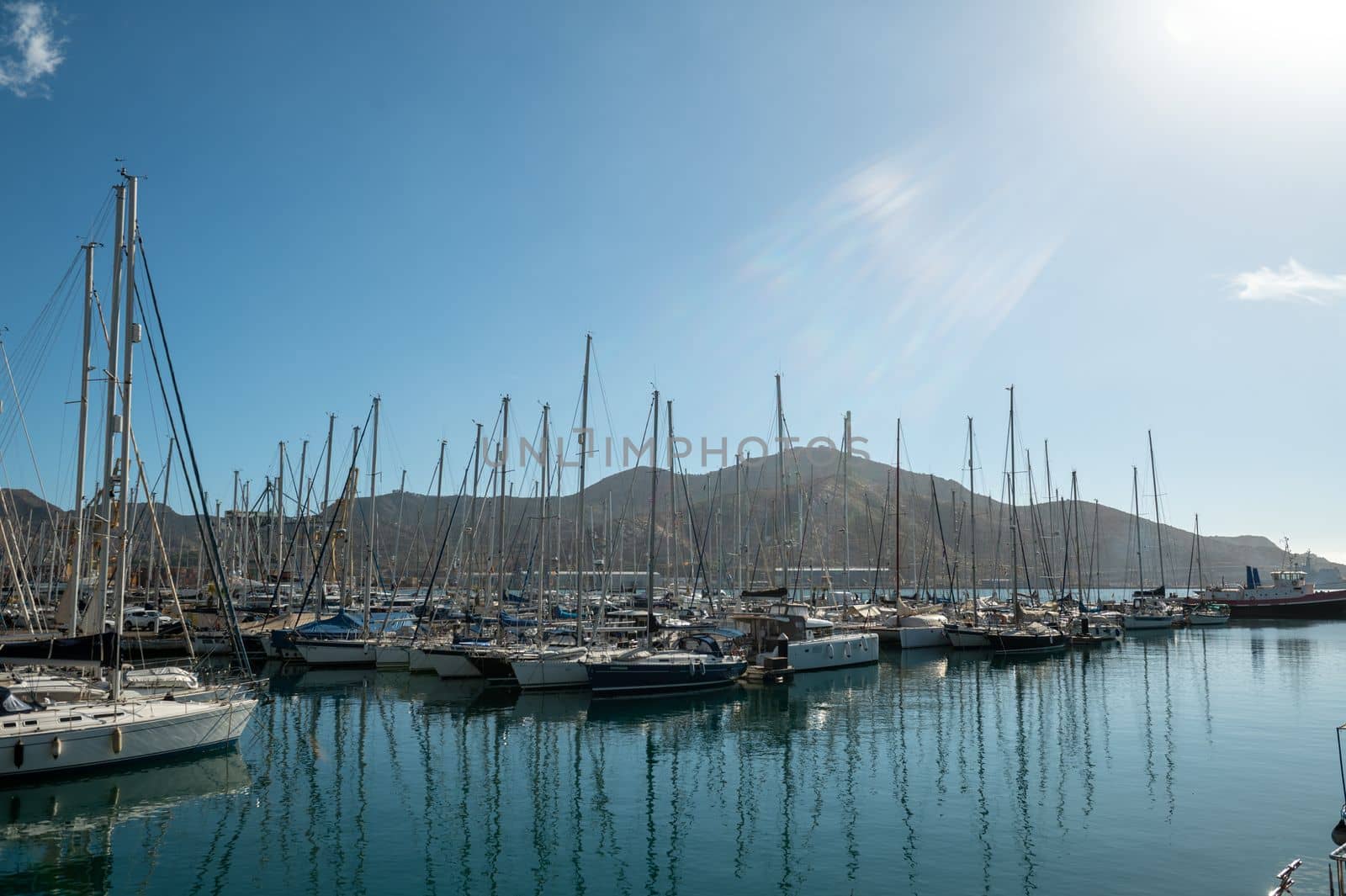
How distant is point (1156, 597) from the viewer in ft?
360

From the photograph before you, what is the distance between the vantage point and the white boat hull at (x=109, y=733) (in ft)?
74.1

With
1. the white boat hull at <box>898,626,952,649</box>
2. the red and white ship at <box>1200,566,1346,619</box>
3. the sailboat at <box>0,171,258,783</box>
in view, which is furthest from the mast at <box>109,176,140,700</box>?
the red and white ship at <box>1200,566,1346,619</box>

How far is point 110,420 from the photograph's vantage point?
25.4 m

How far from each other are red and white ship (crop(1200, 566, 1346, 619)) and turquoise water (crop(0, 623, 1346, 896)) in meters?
72.3

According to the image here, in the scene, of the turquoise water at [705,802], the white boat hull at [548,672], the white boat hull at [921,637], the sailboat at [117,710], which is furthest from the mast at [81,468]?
the white boat hull at [921,637]

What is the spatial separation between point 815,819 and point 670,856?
4626mm

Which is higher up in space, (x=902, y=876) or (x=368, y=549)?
(x=368, y=549)

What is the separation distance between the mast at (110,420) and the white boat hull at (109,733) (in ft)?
9.46

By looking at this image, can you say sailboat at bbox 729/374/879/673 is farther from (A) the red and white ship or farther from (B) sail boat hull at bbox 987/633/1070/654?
(A) the red and white ship

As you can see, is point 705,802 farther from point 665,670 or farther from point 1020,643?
point 1020,643

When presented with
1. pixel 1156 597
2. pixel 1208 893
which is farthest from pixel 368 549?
pixel 1156 597

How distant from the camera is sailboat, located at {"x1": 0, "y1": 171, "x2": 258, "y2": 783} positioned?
74.9 feet

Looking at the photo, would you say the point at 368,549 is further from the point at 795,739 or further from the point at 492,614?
the point at 795,739

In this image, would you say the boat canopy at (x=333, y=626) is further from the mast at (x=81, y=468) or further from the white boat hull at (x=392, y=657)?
the mast at (x=81, y=468)
